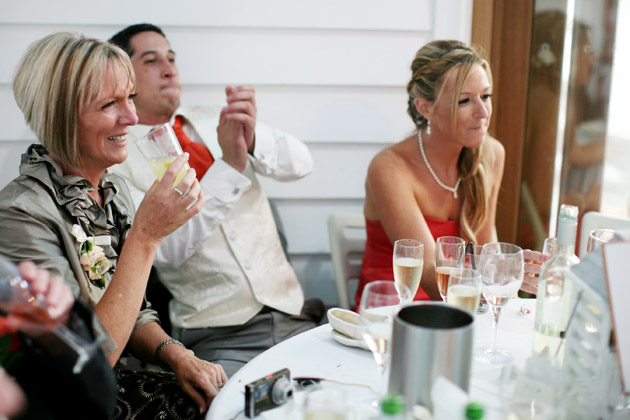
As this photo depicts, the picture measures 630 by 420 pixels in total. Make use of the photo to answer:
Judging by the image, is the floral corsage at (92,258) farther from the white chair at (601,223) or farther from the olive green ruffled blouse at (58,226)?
the white chair at (601,223)

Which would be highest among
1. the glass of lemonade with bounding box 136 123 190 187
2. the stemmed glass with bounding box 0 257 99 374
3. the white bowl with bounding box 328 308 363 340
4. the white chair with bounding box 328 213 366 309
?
the glass of lemonade with bounding box 136 123 190 187

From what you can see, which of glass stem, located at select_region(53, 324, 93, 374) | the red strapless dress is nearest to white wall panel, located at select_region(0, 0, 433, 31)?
the red strapless dress

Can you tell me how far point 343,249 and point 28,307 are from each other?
5.54ft

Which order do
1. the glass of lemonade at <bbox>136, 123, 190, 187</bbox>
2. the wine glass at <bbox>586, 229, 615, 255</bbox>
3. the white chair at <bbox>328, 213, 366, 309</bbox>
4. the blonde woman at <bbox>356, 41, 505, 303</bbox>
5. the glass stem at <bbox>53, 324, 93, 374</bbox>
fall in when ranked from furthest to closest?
1. the white chair at <bbox>328, 213, 366, 309</bbox>
2. the blonde woman at <bbox>356, 41, 505, 303</bbox>
3. the glass of lemonade at <bbox>136, 123, 190, 187</bbox>
4. the wine glass at <bbox>586, 229, 615, 255</bbox>
5. the glass stem at <bbox>53, 324, 93, 374</bbox>

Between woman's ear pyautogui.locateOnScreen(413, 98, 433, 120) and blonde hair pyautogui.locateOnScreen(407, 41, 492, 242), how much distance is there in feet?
0.06

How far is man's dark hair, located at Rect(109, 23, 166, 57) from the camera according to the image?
2.30m

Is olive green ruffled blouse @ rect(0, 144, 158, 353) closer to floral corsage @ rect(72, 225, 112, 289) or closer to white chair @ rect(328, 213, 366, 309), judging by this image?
floral corsage @ rect(72, 225, 112, 289)

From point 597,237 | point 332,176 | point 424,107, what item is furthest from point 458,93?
point 597,237

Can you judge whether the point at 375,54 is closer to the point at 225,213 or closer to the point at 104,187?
the point at 225,213

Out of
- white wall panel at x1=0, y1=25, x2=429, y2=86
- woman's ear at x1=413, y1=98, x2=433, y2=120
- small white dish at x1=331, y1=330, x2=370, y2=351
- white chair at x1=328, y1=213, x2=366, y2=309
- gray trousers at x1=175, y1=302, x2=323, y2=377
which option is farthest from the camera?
white wall panel at x1=0, y1=25, x2=429, y2=86

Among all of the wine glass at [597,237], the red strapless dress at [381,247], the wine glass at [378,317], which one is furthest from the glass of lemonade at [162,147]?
the wine glass at [597,237]

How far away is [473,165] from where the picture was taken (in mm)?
2316

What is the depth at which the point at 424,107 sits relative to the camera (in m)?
2.26

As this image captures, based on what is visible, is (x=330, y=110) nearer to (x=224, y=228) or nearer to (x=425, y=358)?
(x=224, y=228)
